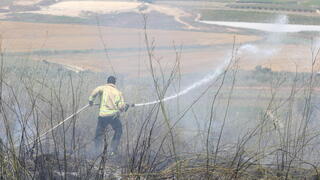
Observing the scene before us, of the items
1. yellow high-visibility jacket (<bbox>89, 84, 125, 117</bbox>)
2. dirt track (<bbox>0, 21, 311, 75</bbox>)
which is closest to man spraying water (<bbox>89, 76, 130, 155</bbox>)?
yellow high-visibility jacket (<bbox>89, 84, 125, 117</bbox>)

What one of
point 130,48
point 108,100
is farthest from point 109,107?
point 130,48

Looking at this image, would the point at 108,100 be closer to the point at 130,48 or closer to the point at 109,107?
the point at 109,107

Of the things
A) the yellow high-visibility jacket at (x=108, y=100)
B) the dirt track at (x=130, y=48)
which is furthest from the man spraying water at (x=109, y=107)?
the dirt track at (x=130, y=48)

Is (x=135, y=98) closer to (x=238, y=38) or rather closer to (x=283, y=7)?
(x=238, y=38)

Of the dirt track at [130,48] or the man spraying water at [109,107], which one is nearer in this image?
the man spraying water at [109,107]

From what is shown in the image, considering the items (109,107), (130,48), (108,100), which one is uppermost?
(108,100)

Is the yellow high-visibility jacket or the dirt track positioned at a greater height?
the yellow high-visibility jacket

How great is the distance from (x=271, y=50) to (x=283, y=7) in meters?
17.1

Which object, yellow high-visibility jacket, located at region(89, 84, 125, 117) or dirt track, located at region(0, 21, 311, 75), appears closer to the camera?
yellow high-visibility jacket, located at region(89, 84, 125, 117)

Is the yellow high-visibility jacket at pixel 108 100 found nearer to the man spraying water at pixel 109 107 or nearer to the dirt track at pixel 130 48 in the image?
the man spraying water at pixel 109 107

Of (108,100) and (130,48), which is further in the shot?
(130,48)

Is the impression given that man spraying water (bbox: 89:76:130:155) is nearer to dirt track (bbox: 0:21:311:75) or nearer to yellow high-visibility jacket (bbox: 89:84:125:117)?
yellow high-visibility jacket (bbox: 89:84:125:117)

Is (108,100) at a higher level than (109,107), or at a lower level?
higher

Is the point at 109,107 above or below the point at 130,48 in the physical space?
above
